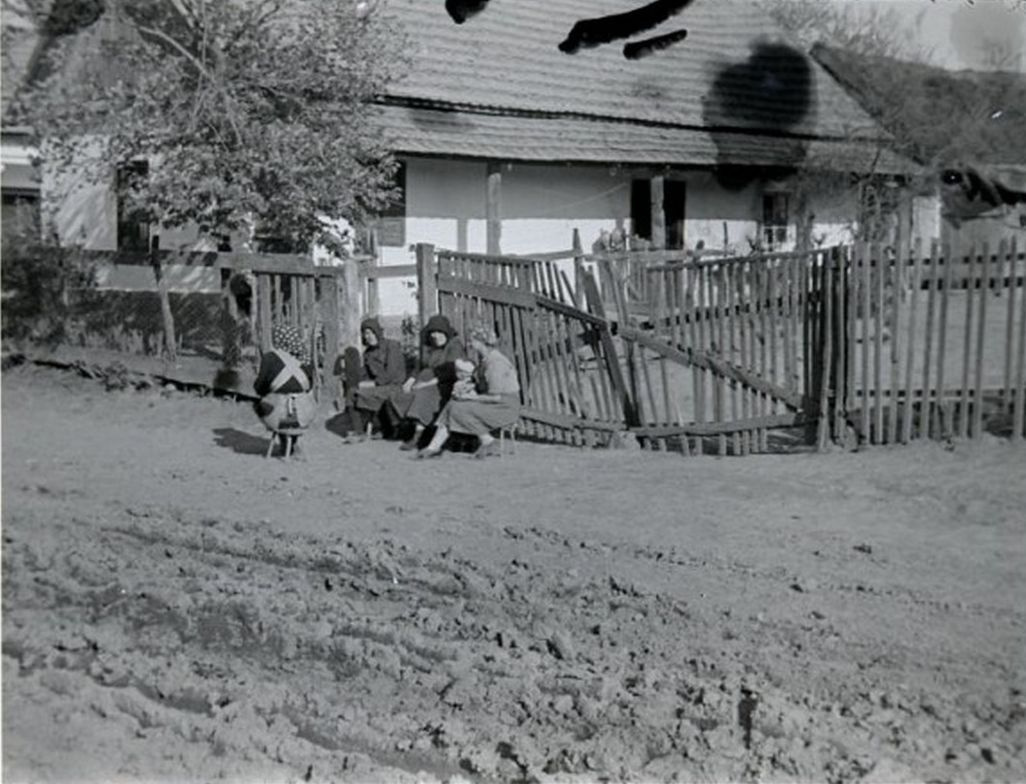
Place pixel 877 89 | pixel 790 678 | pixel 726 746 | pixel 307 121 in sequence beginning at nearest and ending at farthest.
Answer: pixel 726 746
pixel 790 678
pixel 307 121
pixel 877 89

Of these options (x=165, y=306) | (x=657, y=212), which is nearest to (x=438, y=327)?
(x=165, y=306)

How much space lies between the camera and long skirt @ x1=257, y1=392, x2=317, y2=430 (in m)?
8.47

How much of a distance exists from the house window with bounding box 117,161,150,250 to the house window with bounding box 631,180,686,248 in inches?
416

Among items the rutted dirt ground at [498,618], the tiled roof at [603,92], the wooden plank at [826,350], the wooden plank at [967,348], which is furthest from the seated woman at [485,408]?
the tiled roof at [603,92]

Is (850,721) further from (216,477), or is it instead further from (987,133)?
(987,133)

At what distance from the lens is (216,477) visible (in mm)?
7656

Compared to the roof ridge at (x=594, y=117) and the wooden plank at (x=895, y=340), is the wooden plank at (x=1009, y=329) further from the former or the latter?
the roof ridge at (x=594, y=117)

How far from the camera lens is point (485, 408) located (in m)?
8.99

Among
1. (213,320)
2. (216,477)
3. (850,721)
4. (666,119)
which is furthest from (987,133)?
(850,721)

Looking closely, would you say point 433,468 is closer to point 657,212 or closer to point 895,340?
point 895,340

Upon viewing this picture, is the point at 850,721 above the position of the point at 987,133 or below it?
below

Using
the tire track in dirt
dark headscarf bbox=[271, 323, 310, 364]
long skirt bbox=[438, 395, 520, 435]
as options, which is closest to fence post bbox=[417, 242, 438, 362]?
dark headscarf bbox=[271, 323, 310, 364]

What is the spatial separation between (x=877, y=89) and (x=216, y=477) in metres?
19.3

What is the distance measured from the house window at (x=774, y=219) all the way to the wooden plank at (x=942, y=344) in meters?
14.5
